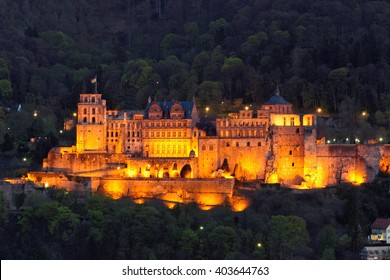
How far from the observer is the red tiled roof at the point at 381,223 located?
304ft

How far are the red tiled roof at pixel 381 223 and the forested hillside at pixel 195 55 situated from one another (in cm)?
1629

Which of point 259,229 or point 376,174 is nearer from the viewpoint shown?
point 259,229

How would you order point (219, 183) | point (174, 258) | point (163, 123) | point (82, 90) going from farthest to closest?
point (82, 90) → point (163, 123) → point (219, 183) → point (174, 258)

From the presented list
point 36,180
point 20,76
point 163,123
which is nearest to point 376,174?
point 163,123

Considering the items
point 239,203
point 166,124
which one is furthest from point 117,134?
point 239,203

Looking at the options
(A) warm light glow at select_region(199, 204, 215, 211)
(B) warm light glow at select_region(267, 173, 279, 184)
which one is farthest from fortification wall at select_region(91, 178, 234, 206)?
(B) warm light glow at select_region(267, 173, 279, 184)

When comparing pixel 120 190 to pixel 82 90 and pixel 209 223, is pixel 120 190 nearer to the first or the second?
pixel 209 223

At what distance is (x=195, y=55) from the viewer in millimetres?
142750

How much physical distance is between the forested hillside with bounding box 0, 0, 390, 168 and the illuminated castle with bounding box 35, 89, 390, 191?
29.9ft

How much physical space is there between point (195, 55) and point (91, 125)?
40116mm

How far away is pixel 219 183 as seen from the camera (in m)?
97.1

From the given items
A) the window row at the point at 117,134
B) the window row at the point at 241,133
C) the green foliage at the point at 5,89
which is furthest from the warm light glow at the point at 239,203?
the green foliage at the point at 5,89

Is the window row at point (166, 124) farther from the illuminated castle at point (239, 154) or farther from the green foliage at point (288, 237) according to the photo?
the green foliage at point (288, 237)

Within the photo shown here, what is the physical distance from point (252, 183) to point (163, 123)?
9584 mm
